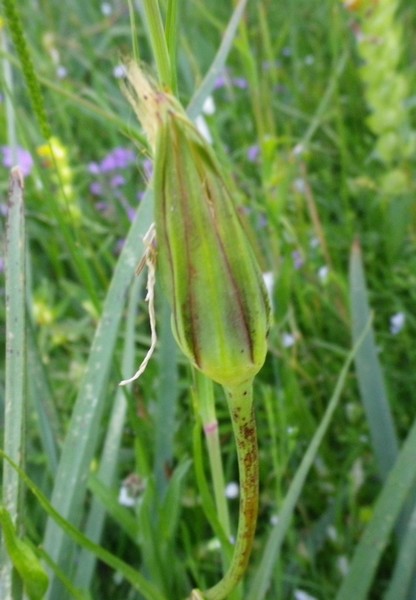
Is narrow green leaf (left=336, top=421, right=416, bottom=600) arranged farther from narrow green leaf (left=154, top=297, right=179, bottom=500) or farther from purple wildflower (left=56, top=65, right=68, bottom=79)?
purple wildflower (left=56, top=65, right=68, bottom=79)

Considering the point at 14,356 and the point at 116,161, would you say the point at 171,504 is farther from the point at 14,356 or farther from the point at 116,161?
the point at 116,161

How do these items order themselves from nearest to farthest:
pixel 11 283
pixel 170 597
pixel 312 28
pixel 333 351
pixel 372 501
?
pixel 11 283 < pixel 170 597 < pixel 372 501 < pixel 333 351 < pixel 312 28

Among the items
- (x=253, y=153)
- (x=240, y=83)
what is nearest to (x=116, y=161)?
(x=253, y=153)

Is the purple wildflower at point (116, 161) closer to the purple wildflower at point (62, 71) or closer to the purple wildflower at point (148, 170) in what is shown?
the purple wildflower at point (148, 170)

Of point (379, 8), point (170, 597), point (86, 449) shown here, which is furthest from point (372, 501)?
point (379, 8)

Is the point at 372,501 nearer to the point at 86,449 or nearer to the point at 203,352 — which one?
the point at 86,449

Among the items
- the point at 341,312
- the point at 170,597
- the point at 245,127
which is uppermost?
the point at 245,127

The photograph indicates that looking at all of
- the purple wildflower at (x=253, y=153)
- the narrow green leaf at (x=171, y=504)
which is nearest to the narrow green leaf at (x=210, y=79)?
the narrow green leaf at (x=171, y=504)
